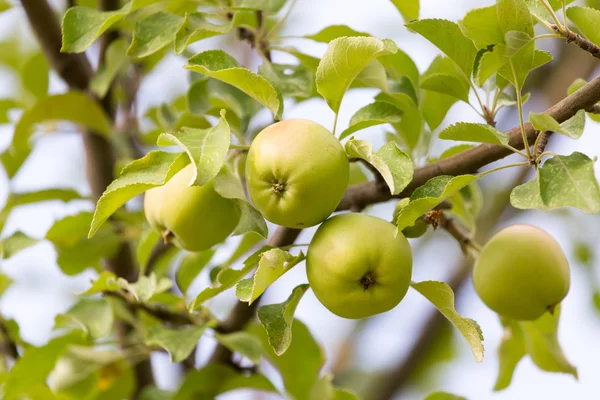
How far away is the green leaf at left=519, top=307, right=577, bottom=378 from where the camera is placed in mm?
997

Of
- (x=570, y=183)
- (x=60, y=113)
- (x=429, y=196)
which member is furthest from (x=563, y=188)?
(x=60, y=113)

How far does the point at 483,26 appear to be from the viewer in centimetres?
68

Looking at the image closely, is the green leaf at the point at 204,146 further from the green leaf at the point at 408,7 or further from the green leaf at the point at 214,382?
the green leaf at the point at 214,382

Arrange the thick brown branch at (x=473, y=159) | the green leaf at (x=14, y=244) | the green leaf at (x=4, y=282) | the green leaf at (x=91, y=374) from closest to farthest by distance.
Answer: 1. the thick brown branch at (x=473, y=159)
2. the green leaf at (x=14, y=244)
3. the green leaf at (x=91, y=374)
4. the green leaf at (x=4, y=282)

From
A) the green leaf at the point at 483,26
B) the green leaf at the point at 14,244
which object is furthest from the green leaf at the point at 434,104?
the green leaf at the point at 14,244

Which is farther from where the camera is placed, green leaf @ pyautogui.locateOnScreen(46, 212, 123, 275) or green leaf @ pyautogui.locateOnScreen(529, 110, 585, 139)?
green leaf @ pyautogui.locateOnScreen(46, 212, 123, 275)

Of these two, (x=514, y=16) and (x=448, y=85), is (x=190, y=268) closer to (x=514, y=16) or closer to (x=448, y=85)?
(x=448, y=85)

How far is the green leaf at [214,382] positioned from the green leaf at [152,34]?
19.3 inches

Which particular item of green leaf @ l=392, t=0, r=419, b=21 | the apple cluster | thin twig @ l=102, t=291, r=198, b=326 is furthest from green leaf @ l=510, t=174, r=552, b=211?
thin twig @ l=102, t=291, r=198, b=326

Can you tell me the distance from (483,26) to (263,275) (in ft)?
1.02

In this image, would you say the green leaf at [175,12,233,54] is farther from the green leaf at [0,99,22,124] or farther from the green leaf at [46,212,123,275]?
the green leaf at [0,99,22,124]

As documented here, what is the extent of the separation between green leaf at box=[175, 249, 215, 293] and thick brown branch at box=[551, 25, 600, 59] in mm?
620

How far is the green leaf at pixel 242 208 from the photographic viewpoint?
744 mm

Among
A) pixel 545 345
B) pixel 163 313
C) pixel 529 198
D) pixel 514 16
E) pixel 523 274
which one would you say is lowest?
pixel 545 345
